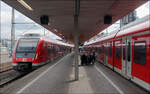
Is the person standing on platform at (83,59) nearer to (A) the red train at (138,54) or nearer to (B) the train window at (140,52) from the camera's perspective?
(A) the red train at (138,54)

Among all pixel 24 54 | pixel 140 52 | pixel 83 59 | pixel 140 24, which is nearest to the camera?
pixel 140 52

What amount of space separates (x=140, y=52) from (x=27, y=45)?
9207mm

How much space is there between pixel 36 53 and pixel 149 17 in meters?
8.82

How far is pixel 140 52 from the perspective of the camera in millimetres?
6746

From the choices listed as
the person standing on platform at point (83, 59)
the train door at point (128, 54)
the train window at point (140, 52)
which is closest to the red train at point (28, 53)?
the person standing on platform at point (83, 59)

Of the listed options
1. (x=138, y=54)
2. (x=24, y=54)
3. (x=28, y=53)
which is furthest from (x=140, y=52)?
(x=24, y=54)

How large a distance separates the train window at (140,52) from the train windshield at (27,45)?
26.9ft

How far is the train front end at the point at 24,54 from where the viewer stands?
12.3m

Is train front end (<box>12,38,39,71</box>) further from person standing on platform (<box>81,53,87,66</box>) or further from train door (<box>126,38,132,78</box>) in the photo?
train door (<box>126,38,132,78</box>)

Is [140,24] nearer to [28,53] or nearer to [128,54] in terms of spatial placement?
[128,54]

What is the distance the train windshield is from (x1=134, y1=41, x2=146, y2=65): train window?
819 centimetres

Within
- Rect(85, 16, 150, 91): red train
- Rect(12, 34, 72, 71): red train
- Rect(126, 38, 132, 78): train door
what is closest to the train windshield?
Rect(12, 34, 72, 71): red train

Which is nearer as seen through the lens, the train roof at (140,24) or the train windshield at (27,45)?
the train roof at (140,24)

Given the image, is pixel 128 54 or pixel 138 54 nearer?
pixel 138 54
